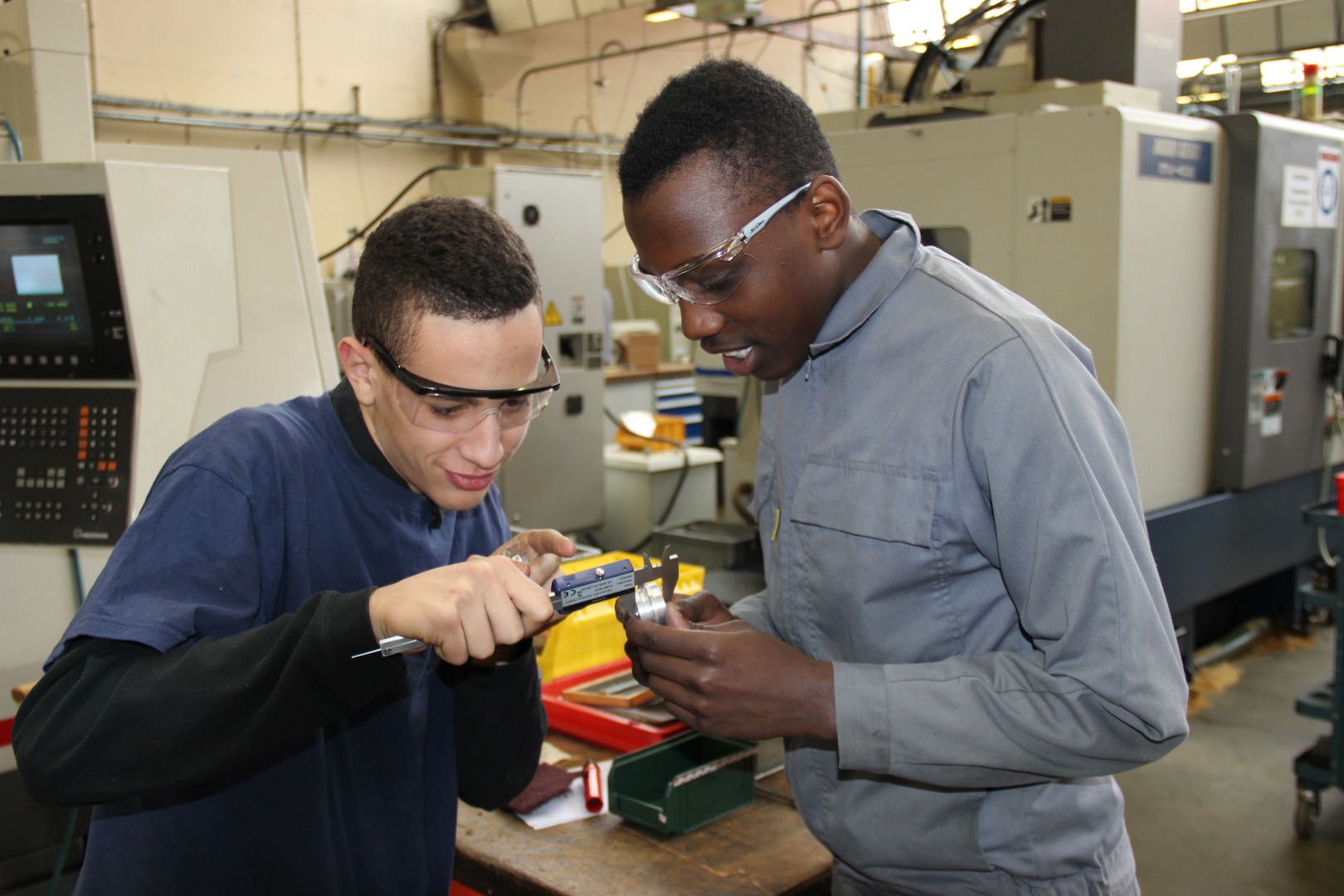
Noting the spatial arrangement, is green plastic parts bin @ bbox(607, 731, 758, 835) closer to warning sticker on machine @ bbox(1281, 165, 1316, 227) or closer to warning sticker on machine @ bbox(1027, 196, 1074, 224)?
warning sticker on machine @ bbox(1027, 196, 1074, 224)

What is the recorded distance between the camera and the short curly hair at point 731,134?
100 centimetres

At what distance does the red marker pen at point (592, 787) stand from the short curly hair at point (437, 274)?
26.9 inches

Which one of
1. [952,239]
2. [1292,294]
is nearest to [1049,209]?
[952,239]

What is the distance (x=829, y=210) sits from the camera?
1022 mm

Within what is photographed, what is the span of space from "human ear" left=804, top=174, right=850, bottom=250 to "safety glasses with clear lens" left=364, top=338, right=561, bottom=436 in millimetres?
308

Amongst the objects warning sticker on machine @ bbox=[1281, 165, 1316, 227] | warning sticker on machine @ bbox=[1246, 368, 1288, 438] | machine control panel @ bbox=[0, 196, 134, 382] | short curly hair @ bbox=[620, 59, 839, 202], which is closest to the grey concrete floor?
warning sticker on machine @ bbox=[1246, 368, 1288, 438]

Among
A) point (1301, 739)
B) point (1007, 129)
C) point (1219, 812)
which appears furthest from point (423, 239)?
point (1301, 739)

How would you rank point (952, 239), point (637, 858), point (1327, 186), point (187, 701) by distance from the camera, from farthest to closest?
point (1327, 186) → point (952, 239) → point (637, 858) → point (187, 701)

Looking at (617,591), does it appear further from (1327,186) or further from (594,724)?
A: (1327,186)

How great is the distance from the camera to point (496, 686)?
1159mm

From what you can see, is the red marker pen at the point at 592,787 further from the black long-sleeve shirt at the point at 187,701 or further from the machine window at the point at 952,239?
the machine window at the point at 952,239

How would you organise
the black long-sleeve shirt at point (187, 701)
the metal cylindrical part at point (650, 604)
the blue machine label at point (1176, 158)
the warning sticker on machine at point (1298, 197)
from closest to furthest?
the black long-sleeve shirt at point (187, 701) < the metal cylindrical part at point (650, 604) < the blue machine label at point (1176, 158) < the warning sticker on machine at point (1298, 197)

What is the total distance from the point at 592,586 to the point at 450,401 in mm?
219

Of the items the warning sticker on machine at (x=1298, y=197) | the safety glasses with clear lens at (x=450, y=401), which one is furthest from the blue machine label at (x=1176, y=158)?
the safety glasses with clear lens at (x=450, y=401)
